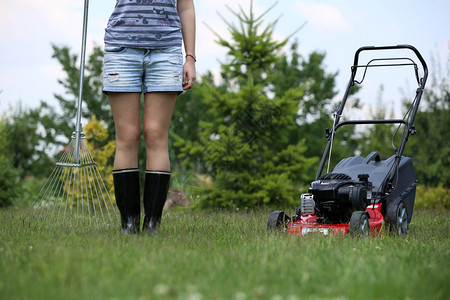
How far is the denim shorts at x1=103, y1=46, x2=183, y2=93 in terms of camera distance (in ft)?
10.7

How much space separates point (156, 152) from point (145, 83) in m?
0.43

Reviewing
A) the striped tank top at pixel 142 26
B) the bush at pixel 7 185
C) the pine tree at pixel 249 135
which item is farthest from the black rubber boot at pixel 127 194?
the bush at pixel 7 185

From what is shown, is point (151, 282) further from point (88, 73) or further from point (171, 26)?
point (88, 73)

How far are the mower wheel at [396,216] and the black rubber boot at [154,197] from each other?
5.12ft

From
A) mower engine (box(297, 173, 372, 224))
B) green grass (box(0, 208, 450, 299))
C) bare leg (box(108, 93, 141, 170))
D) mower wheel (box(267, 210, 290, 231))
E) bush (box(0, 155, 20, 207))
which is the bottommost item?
bush (box(0, 155, 20, 207))

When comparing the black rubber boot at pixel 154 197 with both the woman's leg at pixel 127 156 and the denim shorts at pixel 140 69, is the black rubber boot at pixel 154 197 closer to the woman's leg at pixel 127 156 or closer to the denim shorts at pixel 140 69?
the woman's leg at pixel 127 156

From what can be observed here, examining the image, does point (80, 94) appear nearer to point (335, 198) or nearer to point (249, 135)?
point (335, 198)

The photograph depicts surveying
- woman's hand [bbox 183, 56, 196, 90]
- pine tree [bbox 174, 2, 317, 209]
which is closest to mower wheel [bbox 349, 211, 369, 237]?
woman's hand [bbox 183, 56, 196, 90]

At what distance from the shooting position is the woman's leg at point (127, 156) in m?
3.33

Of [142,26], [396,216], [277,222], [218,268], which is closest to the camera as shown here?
[218,268]

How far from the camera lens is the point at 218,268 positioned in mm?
2225

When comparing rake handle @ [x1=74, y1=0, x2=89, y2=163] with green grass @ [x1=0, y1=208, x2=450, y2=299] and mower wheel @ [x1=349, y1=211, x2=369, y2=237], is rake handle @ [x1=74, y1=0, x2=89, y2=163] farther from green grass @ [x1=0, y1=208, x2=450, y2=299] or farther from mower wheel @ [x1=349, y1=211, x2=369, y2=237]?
mower wheel @ [x1=349, y1=211, x2=369, y2=237]

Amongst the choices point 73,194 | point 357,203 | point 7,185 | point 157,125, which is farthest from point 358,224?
point 7,185

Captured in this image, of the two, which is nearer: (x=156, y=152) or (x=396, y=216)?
(x=156, y=152)
